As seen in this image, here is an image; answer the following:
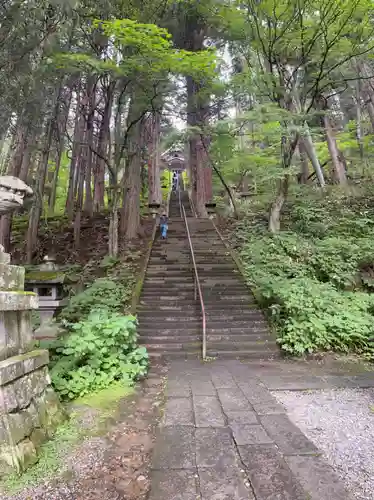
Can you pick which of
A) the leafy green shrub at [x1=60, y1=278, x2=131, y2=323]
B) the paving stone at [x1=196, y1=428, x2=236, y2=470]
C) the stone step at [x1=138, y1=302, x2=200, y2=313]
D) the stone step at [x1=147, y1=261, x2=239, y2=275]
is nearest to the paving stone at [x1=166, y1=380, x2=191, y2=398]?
the paving stone at [x1=196, y1=428, x2=236, y2=470]

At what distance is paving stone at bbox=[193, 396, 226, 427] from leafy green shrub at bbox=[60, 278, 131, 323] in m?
3.75

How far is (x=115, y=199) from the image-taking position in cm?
1085

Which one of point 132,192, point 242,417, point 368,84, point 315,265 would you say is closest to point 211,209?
point 132,192

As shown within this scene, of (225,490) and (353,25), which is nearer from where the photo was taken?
(225,490)

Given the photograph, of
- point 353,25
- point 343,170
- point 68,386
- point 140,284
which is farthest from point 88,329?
point 343,170

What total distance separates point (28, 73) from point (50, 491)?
797cm

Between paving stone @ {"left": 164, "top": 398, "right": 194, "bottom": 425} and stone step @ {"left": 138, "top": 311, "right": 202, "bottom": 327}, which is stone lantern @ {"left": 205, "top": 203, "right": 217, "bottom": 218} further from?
paving stone @ {"left": 164, "top": 398, "right": 194, "bottom": 425}

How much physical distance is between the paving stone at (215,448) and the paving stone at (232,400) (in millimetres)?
637

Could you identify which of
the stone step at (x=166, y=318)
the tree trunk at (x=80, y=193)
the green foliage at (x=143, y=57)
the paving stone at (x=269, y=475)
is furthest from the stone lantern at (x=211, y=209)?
the paving stone at (x=269, y=475)

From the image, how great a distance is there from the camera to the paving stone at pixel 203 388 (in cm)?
454

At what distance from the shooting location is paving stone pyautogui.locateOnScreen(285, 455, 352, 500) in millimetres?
2404

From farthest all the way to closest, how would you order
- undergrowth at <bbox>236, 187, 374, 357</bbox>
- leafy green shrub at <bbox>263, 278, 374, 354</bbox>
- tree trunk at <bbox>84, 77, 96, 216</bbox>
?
tree trunk at <bbox>84, 77, 96, 216</bbox>, undergrowth at <bbox>236, 187, 374, 357</bbox>, leafy green shrub at <bbox>263, 278, 374, 354</bbox>

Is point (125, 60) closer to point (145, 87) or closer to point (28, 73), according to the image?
point (145, 87)

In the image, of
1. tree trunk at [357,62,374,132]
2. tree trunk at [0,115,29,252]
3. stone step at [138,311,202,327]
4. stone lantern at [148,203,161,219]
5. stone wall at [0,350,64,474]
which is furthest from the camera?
stone lantern at [148,203,161,219]
